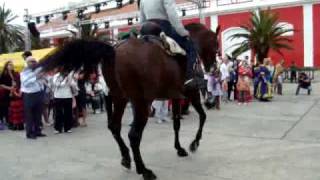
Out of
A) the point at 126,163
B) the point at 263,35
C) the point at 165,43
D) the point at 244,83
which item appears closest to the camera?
the point at 165,43

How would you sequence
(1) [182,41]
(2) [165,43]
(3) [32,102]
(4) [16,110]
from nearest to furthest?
(2) [165,43], (1) [182,41], (3) [32,102], (4) [16,110]

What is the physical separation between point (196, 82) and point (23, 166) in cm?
284

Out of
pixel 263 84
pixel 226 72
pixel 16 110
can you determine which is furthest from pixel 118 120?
pixel 263 84

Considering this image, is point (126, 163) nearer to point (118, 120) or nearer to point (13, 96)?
point (118, 120)

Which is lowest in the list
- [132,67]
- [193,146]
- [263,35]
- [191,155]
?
[191,155]

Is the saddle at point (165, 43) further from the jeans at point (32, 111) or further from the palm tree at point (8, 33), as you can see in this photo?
the palm tree at point (8, 33)

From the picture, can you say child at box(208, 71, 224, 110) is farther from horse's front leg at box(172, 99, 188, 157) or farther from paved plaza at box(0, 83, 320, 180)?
horse's front leg at box(172, 99, 188, 157)

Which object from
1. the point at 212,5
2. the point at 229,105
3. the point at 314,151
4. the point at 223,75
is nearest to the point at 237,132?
the point at 314,151

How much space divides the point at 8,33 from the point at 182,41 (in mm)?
40384

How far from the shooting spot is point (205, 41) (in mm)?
7086

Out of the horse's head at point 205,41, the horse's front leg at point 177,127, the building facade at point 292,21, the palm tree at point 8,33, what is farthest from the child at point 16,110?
the palm tree at point 8,33

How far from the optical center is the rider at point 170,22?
20.2 ft

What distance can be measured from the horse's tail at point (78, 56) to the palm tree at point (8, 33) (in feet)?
128

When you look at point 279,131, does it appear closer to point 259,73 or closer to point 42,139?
point 42,139
